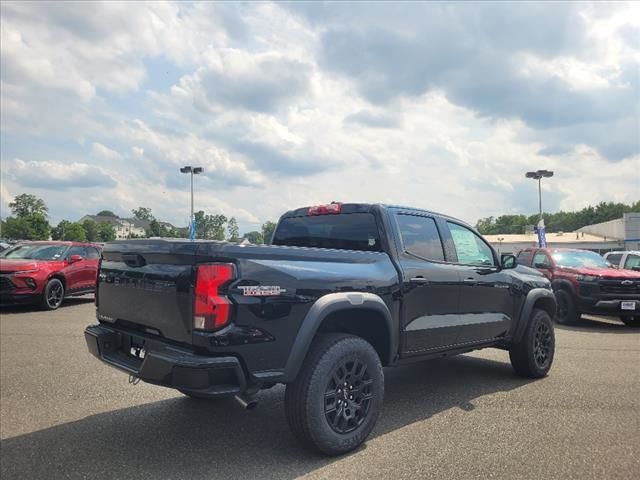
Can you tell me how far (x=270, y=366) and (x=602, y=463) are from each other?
8.01 ft

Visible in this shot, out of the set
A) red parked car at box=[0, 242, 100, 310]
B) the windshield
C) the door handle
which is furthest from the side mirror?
the windshield

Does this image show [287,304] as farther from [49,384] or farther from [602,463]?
[49,384]

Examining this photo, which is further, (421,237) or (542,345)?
(542,345)

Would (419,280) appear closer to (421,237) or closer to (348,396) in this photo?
(421,237)

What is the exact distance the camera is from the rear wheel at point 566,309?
10.4m

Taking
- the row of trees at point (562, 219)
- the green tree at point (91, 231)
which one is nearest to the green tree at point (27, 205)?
the green tree at point (91, 231)

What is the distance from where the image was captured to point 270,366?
10.8ft

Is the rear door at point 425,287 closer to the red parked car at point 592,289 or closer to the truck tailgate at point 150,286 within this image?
the truck tailgate at point 150,286

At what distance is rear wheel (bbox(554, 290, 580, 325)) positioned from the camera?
34.2 ft

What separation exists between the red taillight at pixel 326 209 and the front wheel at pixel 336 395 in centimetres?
139

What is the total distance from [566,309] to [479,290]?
6.59 meters

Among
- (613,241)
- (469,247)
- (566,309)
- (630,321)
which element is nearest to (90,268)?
(469,247)

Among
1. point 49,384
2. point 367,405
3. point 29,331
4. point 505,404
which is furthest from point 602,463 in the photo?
point 29,331

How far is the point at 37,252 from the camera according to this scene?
Answer: 1187cm
